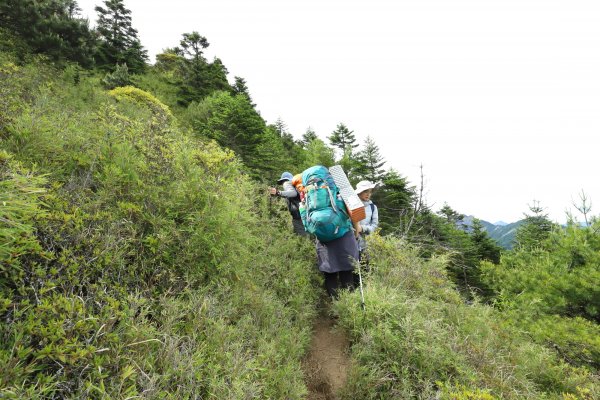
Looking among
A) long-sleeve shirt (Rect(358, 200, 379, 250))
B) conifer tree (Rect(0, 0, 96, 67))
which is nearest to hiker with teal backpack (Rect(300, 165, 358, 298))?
long-sleeve shirt (Rect(358, 200, 379, 250))

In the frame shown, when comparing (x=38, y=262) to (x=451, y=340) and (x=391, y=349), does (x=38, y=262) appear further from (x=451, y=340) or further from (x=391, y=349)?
(x=451, y=340)

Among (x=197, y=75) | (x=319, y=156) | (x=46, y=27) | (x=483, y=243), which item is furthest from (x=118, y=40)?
(x=483, y=243)

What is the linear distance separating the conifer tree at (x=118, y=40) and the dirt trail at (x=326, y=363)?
2450cm

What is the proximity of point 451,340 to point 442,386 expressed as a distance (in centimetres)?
78

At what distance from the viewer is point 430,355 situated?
3.00m

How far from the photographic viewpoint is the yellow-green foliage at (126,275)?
1.48 metres

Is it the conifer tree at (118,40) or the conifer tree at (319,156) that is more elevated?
the conifer tree at (118,40)

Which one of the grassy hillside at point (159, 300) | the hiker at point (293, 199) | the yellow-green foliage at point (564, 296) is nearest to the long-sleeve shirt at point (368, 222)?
the grassy hillside at point (159, 300)

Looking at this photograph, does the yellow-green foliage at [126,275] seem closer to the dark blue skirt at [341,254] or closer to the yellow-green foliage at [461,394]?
the dark blue skirt at [341,254]

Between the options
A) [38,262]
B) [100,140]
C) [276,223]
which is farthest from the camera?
[276,223]

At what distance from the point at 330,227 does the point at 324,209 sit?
0.94ft

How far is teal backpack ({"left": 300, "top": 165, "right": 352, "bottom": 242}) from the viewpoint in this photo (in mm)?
4070

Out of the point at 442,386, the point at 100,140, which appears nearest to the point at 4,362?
the point at 100,140

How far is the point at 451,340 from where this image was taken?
337 centimetres
